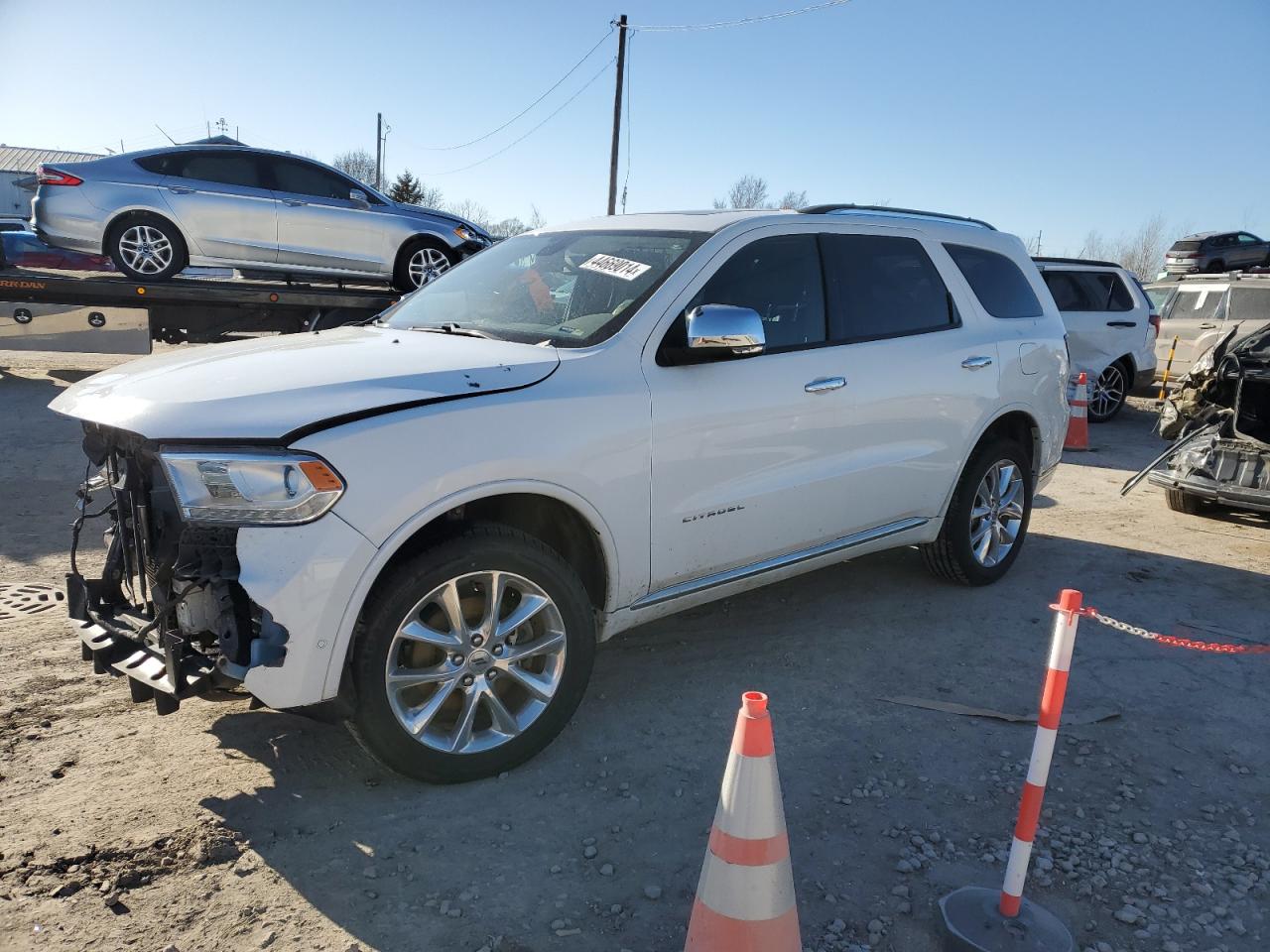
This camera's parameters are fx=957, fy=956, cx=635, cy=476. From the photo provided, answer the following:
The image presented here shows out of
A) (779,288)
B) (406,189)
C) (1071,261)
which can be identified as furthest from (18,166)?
(779,288)

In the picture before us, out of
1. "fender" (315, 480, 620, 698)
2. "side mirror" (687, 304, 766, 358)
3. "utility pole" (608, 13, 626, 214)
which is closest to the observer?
"fender" (315, 480, 620, 698)

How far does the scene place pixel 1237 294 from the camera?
12406mm

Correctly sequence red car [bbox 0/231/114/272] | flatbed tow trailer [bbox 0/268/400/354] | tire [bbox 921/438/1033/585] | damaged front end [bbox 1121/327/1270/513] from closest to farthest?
1. tire [bbox 921/438/1033/585]
2. damaged front end [bbox 1121/327/1270/513]
3. flatbed tow trailer [bbox 0/268/400/354]
4. red car [bbox 0/231/114/272]

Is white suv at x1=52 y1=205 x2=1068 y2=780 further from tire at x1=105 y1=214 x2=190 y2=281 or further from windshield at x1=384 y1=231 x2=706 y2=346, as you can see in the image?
tire at x1=105 y1=214 x2=190 y2=281

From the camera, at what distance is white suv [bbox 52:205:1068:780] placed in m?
2.71

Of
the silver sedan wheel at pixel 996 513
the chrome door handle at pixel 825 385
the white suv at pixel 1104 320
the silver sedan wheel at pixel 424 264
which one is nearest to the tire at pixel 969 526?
the silver sedan wheel at pixel 996 513

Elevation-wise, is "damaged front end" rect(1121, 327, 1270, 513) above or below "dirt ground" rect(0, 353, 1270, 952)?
above

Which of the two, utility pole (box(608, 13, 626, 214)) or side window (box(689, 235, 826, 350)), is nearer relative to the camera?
side window (box(689, 235, 826, 350))

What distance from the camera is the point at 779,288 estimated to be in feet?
13.3

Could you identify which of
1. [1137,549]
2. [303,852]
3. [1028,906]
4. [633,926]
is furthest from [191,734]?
[1137,549]

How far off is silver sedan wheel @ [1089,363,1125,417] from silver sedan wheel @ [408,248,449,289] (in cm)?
839

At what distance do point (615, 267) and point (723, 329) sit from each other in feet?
2.25

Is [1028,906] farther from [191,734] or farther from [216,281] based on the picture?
[216,281]

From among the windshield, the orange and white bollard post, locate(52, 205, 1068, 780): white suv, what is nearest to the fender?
locate(52, 205, 1068, 780): white suv
